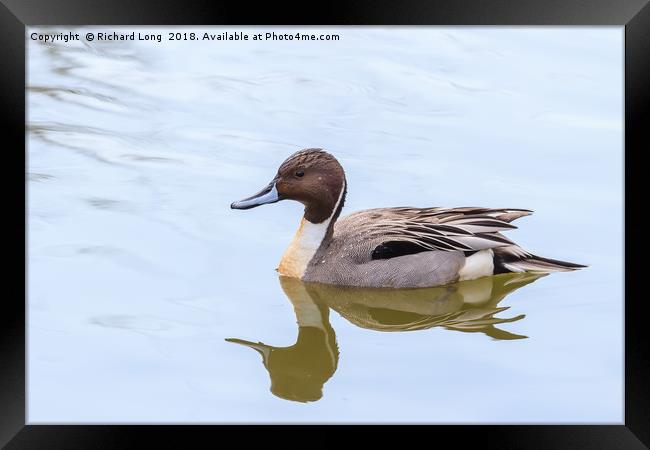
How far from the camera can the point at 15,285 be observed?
5949 mm

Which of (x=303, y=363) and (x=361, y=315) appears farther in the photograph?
(x=361, y=315)

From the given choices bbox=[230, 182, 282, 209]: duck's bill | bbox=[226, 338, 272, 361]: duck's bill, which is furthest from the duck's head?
bbox=[226, 338, 272, 361]: duck's bill

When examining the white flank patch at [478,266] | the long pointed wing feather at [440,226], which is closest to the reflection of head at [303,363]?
the long pointed wing feather at [440,226]

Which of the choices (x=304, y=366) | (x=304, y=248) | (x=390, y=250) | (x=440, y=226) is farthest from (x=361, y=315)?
(x=440, y=226)

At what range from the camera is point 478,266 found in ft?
28.9

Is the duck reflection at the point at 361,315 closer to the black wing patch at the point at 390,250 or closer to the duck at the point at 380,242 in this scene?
the duck at the point at 380,242

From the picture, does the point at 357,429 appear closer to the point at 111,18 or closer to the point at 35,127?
the point at 111,18

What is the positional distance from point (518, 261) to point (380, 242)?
3.86ft

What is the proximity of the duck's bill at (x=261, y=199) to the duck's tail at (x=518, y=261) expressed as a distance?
6.11 feet

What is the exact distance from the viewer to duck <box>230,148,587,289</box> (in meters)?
8.62

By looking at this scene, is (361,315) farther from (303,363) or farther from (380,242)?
(303,363)

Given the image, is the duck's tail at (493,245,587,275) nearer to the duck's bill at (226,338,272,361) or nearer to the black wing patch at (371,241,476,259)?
the black wing patch at (371,241,476,259)

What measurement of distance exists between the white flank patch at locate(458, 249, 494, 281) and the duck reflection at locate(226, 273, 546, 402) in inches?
2.0

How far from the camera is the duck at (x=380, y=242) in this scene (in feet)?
28.3
